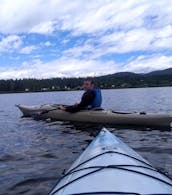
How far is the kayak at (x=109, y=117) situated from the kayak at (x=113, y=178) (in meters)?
9.25

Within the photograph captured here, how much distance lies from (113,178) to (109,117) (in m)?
11.4

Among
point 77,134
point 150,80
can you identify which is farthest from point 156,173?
point 150,80

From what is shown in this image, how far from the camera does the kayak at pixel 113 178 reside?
4711 millimetres

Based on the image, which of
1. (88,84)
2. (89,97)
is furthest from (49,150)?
(88,84)

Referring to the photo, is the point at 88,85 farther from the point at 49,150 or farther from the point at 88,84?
the point at 49,150

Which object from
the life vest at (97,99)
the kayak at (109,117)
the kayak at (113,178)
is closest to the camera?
the kayak at (113,178)

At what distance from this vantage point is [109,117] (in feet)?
53.8

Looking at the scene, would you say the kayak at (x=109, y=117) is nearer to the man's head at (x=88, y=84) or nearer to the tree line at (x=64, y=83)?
the man's head at (x=88, y=84)

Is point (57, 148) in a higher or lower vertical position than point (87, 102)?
lower

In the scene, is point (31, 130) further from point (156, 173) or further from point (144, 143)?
point (156, 173)

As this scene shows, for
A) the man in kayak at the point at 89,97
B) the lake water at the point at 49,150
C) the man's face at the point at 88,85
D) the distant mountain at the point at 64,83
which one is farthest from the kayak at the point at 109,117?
the distant mountain at the point at 64,83

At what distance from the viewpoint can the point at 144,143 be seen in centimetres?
1202

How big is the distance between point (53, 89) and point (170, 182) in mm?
136754

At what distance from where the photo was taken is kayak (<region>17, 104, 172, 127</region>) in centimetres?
1543
